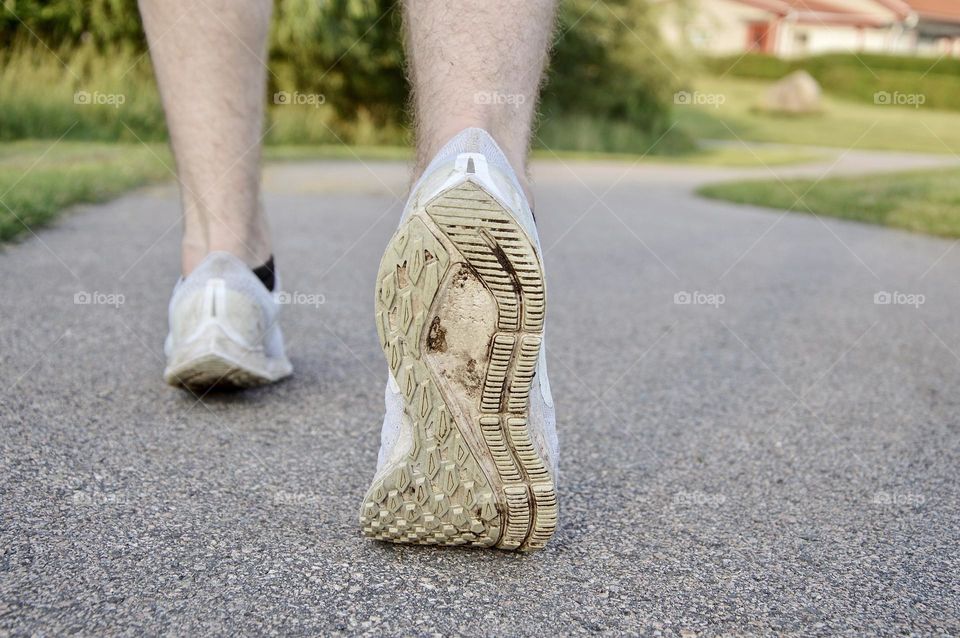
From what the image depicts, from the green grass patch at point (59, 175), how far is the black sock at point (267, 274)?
64.2 inches

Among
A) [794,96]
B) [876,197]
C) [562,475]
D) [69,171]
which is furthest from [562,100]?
[562,475]

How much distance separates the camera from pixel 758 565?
3.29 ft

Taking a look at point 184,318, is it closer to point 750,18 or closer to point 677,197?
point 677,197

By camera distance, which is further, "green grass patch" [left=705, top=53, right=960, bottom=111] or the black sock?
"green grass patch" [left=705, top=53, right=960, bottom=111]

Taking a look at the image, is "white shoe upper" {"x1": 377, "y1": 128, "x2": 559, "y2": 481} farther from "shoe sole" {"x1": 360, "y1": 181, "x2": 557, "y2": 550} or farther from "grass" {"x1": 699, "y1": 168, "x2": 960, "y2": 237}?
"grass" {"x1": 699, "y1": 168, "x2": 960, "y2": 237}

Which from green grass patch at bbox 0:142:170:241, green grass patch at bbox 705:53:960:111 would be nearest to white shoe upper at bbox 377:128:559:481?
green grass patch at bbox 0:142:170:241

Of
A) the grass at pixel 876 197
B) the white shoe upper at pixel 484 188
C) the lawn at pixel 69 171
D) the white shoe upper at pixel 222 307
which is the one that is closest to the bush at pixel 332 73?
the lawn at pixel 69 171

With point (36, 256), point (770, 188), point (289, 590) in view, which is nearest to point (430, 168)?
point (289, 590)

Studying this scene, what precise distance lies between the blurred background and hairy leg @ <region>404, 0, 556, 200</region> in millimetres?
1725

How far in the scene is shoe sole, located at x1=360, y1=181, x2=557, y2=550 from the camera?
2.89 feet

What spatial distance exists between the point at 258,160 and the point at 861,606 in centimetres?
118

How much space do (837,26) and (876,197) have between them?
1822 cm

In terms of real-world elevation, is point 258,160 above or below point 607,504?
above

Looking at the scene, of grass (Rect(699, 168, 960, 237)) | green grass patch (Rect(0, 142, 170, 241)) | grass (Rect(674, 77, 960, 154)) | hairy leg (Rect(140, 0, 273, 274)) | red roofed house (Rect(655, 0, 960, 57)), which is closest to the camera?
hairy leg (Rect(140, 0, 273, 274))
